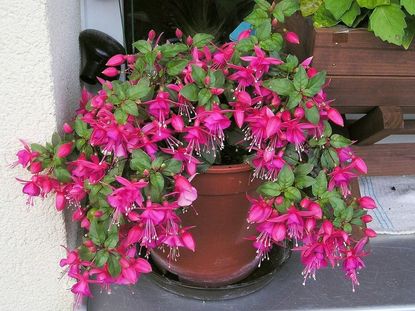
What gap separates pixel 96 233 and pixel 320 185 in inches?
15.0

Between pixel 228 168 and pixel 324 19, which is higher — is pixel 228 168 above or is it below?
below

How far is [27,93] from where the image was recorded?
958 mm

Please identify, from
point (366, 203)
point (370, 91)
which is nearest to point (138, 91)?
point (366, 203)

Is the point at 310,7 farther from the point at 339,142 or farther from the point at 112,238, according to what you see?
the point at 112,238

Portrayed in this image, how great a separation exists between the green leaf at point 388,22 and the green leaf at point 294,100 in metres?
0.25

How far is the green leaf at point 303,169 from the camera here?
0.91 metres

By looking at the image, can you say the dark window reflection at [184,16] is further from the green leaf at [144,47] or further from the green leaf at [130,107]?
the green leaf at [130,107]

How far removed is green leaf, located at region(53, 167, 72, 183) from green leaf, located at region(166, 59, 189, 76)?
25cm

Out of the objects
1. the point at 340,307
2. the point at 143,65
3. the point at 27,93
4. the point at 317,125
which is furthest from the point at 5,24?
the point at 340,307

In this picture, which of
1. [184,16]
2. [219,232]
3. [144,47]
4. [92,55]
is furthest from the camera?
[184,16]

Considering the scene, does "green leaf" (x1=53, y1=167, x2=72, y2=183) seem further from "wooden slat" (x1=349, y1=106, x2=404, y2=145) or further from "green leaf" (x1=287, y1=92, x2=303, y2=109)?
"wooden slat" (x1=349, y1=106, x2=404, y2=145)

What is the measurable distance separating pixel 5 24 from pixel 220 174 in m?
0.45

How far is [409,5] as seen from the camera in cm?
98

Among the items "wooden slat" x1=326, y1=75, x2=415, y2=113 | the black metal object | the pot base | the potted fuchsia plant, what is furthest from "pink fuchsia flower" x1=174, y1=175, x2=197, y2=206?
the black metal object
